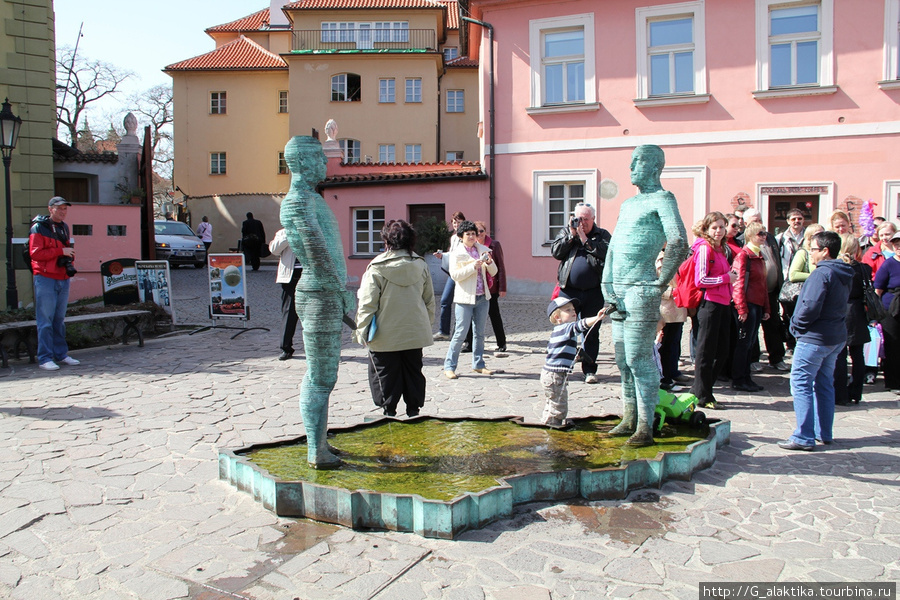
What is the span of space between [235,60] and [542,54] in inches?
973

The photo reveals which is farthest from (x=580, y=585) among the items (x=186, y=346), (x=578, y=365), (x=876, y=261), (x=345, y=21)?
(x=345, y=21)

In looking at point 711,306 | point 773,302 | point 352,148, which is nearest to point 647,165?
point 711,306

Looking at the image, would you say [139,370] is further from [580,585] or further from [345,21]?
[345,21]

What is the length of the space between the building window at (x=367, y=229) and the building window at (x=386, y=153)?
42.0 ft

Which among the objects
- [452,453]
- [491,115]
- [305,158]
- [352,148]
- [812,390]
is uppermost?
[352,148]

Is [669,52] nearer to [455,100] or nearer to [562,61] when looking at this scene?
[562,61]

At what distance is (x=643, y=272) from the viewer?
517cm

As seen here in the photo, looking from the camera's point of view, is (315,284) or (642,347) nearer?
(315,284)

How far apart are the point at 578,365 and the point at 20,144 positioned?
14.2 meters

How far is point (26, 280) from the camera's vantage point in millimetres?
16234

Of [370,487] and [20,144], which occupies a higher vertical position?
[20,144]

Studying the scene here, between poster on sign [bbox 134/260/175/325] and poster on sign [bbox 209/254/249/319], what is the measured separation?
0.97 meters

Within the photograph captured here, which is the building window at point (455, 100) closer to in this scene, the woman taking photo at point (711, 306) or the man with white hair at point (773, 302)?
the man with white hair at point (773, 302)

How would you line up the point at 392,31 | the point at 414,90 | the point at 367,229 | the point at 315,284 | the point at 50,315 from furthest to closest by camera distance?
1. the point at 392,31
2. the point at 414,90
3. the point at 367,229
4. the point at 50,315
5. the point at 315,284
